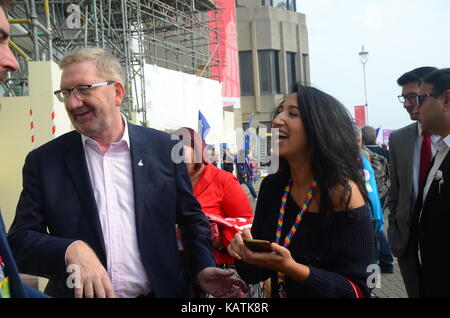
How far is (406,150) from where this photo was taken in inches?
134

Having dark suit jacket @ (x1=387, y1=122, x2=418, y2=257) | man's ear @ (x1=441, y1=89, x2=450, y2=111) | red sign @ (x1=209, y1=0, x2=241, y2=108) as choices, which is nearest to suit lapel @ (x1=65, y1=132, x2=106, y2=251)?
man's ear @ (x1=441, y1=89, x2=450, y2=111)

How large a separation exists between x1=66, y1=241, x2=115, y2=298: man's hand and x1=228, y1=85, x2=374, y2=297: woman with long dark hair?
0.57 m

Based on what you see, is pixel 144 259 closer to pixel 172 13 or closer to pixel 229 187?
pixel 229 187

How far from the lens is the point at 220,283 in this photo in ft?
7.05

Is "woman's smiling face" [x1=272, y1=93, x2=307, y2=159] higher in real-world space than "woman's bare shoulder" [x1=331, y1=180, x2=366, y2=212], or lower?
higher

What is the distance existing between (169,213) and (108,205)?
30 cm

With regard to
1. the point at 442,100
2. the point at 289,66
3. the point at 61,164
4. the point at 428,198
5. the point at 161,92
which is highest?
the point at 289,66

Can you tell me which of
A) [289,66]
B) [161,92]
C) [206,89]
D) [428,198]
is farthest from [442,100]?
[289,66]

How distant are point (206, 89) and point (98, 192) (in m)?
16.1

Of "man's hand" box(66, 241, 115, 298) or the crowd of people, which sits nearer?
"man's hand" box(66, 241, 115, 298)

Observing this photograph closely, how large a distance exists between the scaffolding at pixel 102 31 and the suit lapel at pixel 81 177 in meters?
3.23

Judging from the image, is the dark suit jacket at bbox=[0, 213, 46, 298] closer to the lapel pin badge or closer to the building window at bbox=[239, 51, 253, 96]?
the lapel pin badge

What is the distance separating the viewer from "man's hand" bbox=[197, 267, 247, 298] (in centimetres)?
213

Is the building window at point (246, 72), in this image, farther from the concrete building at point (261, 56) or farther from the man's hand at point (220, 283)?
the man's hand at point (220, 283)
